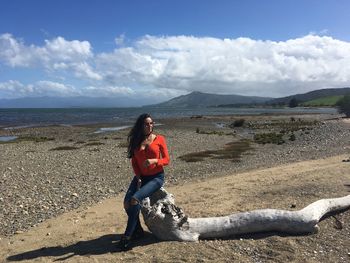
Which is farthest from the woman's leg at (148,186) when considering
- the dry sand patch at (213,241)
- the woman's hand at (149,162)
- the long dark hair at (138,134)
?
the dry sand patch at (213,241)

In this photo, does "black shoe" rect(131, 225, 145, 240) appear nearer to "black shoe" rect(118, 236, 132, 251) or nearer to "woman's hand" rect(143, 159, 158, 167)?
"black shoe" rect(118, 236, 132, 251)

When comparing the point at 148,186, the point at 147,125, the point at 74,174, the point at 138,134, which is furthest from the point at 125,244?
the point at 74,174

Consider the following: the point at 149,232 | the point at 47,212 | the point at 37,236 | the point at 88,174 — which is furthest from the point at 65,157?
the point at 149,232

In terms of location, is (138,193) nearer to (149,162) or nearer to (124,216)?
(149,162)

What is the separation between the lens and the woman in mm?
9102

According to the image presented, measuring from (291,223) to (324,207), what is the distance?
1.41 meters

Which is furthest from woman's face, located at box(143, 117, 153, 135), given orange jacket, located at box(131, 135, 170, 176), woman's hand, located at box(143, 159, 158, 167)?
woman's hand, located at box(143, 159, 158, 167)

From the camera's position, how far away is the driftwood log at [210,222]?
9.38 m

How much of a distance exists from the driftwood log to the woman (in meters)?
0.31

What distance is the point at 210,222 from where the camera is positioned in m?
9.66

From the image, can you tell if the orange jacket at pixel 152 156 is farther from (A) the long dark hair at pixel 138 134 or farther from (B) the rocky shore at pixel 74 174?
(B) the rocky shore at pixel 74 174

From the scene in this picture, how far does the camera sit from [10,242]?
36.7 feet

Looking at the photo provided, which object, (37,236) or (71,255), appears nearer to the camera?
(71,255)

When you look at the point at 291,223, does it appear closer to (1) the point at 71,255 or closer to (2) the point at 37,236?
(1) the point at 71,255
